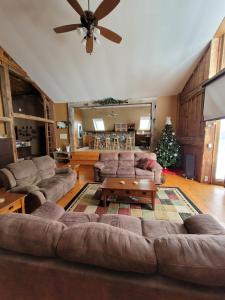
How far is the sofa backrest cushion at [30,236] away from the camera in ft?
3.02

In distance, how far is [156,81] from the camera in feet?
17.2

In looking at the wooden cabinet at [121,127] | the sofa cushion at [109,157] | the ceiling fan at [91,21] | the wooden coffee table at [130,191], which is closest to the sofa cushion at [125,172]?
the sofa cushion at [109,157]

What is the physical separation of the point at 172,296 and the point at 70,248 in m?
0.59

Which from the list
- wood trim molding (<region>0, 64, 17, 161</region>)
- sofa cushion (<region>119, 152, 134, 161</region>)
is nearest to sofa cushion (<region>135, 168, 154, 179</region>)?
sofa cushion (<region>119, 152, 134, 161</region>)

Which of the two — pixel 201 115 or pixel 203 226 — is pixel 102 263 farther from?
pixel 201 115

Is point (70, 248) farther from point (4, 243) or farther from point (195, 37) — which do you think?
point (195, 37)

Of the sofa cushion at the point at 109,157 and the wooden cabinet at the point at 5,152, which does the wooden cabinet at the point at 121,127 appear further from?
the wooden cabinet at the point at 5,152

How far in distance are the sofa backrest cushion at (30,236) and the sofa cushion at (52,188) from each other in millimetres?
1794

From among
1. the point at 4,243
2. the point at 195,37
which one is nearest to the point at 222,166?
the point at 195,37

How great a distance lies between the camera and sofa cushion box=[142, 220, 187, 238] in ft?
4.95

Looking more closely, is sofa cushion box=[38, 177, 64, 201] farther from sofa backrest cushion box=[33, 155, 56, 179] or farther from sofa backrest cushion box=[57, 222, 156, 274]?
sofa backrest cushion box=[57, 222, 156, 274]

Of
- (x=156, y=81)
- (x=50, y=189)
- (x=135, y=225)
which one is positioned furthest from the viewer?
(x=156, y=81)

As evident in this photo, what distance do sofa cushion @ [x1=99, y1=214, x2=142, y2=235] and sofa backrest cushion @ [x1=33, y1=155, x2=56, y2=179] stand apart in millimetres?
2284

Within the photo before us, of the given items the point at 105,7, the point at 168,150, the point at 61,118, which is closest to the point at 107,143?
the point at 61,118
